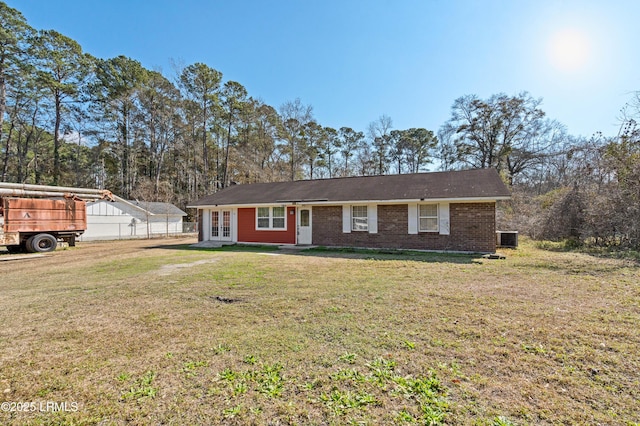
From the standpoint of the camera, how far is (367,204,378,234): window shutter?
14.0 meters

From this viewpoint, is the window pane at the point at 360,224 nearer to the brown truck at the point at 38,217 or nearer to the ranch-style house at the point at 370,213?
the ranch-style house at the point at 370,213

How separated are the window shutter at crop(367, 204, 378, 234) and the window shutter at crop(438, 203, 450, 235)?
9.02 ft

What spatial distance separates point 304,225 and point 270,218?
2.02 metres

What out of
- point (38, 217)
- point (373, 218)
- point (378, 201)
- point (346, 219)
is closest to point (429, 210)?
point (378, 201)

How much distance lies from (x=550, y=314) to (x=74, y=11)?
18.2 meters

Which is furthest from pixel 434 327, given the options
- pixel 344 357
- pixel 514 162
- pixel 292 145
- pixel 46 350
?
pixel 292 145

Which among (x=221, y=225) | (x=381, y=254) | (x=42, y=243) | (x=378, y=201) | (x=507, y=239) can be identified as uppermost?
(x=378, y=201)

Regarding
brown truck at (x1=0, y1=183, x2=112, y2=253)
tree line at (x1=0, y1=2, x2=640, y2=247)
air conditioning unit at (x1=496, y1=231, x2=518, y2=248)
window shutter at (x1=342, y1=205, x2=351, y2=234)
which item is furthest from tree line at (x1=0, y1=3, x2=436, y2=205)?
air conditioning unit at (x1=496, y1=231, x2=518, y2=248)

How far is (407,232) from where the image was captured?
13414 millimetres

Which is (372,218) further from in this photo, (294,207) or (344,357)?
(344,357)

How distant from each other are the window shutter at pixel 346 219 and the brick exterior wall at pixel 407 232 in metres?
0.16

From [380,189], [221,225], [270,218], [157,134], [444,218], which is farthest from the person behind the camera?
[157,134]

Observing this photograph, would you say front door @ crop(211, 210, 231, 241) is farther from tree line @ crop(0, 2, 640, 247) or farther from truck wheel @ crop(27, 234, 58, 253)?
tree line @ crop(0, 2, 640, 247)

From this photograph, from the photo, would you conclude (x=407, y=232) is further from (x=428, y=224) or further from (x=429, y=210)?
(x=429, y=210)
